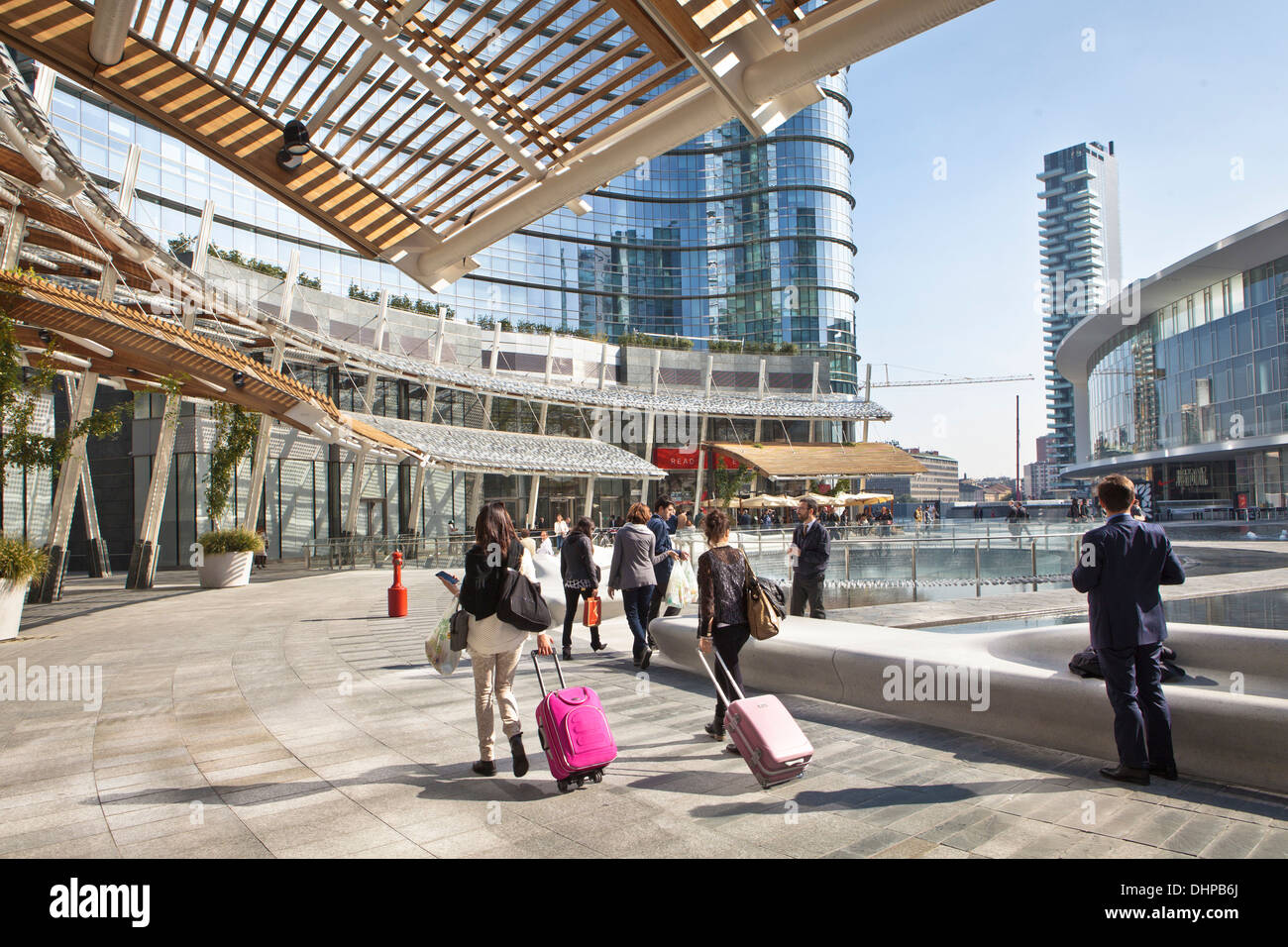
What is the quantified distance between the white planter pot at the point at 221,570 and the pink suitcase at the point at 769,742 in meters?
18.0

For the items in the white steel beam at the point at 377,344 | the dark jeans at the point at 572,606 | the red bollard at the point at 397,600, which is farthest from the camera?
the white steel beam at the point at 377,344

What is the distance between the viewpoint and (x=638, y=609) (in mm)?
8703

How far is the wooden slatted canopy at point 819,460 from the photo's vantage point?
162 feet

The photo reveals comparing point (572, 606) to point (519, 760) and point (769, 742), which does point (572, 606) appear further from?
point (769, 742)

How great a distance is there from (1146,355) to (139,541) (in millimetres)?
54395

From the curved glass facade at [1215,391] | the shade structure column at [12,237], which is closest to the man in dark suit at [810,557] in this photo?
the shade structure column at [12,237]

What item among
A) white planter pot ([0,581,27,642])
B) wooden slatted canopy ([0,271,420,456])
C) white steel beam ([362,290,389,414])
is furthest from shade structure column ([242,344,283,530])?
white planter pot ([0,581,27,642])

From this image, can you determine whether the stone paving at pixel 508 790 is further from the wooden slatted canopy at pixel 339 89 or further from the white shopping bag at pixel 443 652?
the wooden slatted canopy at pixel 339 89

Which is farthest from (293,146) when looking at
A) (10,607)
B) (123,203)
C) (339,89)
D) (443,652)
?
(123,203)

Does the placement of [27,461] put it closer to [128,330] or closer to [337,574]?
[128,330]

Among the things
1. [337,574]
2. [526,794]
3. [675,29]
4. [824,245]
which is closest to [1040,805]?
[526,794]

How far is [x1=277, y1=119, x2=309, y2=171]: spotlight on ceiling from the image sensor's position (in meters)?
4.20

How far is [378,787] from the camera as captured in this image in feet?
15.9

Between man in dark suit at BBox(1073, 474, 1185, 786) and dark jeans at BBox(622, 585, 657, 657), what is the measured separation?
476cm
